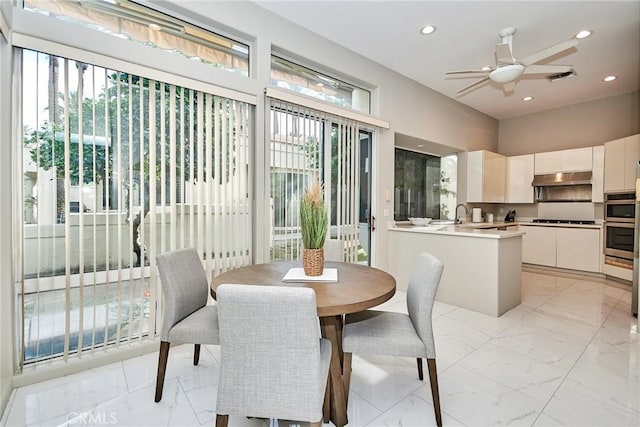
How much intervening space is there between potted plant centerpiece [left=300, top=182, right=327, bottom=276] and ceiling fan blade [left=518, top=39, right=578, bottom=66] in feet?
8.04

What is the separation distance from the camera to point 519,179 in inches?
219

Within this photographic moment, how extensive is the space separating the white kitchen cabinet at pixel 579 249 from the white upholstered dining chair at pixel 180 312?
553 cm

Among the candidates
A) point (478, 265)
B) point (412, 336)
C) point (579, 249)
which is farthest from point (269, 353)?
point (579, 249)

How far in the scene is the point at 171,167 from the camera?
2.34m

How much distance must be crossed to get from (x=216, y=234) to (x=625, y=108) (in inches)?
246

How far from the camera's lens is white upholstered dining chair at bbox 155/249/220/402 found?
5.68ft

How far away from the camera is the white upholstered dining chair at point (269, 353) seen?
1099 mm

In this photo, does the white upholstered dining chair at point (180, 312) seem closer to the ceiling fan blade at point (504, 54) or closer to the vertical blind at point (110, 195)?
the vertical blind at point (110, 195)

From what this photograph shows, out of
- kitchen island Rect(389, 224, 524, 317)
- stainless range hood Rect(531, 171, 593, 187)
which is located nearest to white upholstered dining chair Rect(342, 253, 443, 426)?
kitchen island Rect(389, 224, 524, 317)

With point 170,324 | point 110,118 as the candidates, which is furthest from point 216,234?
point 110,118

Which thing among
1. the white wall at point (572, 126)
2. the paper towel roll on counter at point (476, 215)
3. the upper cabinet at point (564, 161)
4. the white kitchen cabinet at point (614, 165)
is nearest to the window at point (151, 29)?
the paper towel roll on counter at point (476, 215)

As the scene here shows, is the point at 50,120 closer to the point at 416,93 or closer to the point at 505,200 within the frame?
the point at 416,93

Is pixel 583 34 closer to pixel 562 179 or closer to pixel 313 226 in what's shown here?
pixel 562 179

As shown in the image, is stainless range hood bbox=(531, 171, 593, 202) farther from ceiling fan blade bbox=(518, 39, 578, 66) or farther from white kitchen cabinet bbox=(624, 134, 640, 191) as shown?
ceiling fan blade bbox=(518, 39, 578, 66)
